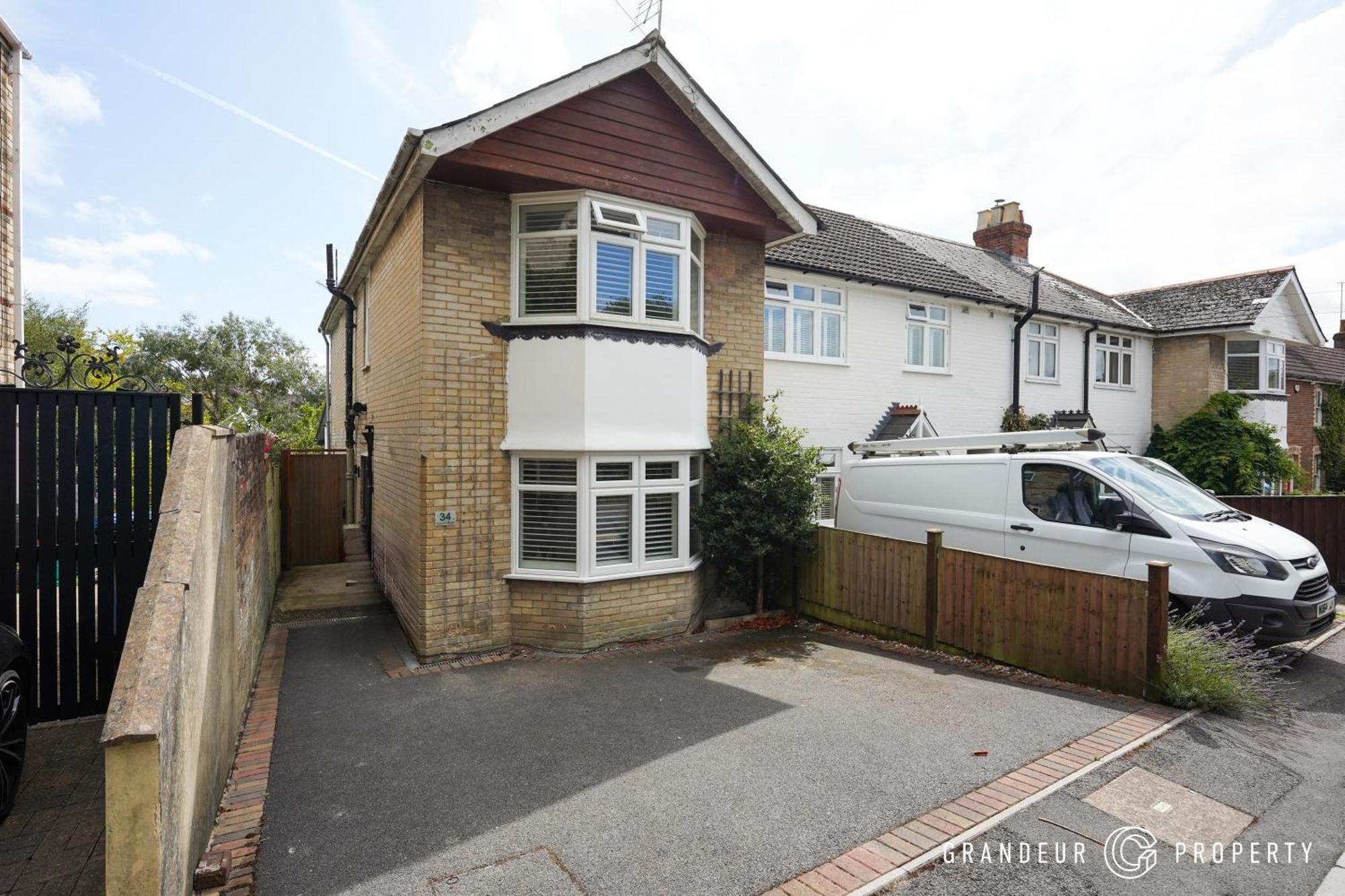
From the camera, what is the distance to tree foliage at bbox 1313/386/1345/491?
830 inches

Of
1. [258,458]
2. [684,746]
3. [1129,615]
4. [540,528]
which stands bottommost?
[684,746]

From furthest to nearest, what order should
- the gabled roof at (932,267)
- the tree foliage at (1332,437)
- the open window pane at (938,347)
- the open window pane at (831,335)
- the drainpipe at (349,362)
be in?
1. the tree foliage at (1332,437)
2. the open window pane at (938,347)
3. the drainpipe at (349,362)
4. the gabled roof at (932,267)
5. the open window pane at (831,335)

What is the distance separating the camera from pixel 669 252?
7.87 m

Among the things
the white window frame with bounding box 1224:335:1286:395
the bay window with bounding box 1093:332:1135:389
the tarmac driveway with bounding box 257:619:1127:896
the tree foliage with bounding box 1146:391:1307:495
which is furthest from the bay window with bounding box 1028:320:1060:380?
the tarmac driveway with bounding box 257:619:1127:896

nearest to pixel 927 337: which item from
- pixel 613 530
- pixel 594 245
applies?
pixel 594 245

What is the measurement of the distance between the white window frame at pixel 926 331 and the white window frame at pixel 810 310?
163cm

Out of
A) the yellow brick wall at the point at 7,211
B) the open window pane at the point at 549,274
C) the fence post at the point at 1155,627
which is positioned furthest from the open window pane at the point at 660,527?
the yellow brick wall at the point at 7,211

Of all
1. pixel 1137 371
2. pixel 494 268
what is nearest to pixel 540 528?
pixel 494 268

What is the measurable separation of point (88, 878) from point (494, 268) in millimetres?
5809

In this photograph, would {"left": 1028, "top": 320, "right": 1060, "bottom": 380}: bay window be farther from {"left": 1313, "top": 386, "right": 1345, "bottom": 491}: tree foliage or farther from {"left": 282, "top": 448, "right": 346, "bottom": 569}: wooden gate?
{"left": 282, "top": 448, "right": 346, "bottom": 569}: wooden gate

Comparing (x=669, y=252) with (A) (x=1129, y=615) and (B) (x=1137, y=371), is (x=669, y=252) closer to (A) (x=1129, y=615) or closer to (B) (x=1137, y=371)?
(A) (x=1129, y=615)

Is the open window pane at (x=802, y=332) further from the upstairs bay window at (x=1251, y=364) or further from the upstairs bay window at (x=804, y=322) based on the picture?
the upstairs bay window at (x=1251, y=364)

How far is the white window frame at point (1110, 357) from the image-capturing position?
16.9m

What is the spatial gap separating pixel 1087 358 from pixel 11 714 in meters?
19.3
